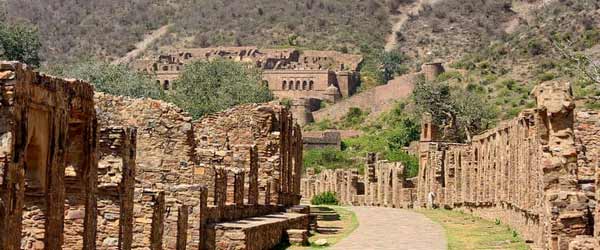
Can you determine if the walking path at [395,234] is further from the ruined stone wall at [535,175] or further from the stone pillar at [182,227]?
the stone pillar at [182,227]

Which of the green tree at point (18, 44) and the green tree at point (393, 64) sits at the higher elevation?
the green tree at point (393, 64)

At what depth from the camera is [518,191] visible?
30.8 m

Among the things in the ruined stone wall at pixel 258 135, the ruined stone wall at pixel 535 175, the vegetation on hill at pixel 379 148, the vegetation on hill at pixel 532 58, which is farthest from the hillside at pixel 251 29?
the ruined stone wall at pixel 258 135

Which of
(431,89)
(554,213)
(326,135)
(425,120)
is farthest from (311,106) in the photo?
(554,213)

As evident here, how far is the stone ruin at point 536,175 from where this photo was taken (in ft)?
68.2

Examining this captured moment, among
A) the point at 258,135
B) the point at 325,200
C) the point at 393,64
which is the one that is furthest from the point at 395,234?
the point at 393,64

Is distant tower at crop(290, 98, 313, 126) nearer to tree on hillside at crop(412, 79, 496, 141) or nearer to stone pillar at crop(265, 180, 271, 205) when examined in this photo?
tree on hillside at crop(412, 79, 496, 141)

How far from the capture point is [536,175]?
24.9m

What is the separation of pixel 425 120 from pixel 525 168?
1674 inches

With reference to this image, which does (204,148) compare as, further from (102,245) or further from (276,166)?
(102,245)

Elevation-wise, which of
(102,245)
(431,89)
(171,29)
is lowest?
(102,245)

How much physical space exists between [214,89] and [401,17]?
13075cm

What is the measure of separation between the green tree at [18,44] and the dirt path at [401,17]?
373 feet

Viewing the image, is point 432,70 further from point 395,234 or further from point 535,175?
point 535,175
